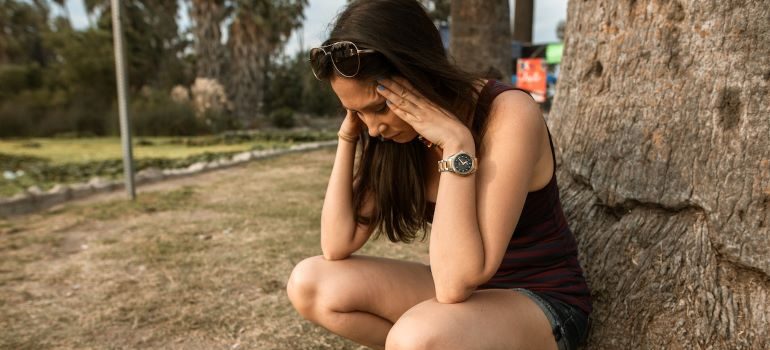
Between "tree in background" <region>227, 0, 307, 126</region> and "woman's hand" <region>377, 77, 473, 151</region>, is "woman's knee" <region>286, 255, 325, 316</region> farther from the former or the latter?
"tree in background" <region>227, 0, 307, 126</region>

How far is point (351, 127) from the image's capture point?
6.41 ft

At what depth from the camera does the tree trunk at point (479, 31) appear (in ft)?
19.7

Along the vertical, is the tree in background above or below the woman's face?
above

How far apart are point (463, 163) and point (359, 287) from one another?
0.56 m

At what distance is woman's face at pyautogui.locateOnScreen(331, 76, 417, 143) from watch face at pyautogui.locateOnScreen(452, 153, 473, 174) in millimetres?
220

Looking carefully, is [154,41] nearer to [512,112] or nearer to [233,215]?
[233,215]

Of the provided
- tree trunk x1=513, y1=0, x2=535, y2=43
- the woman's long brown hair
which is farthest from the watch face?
tree trunk x1=513, y1=0, x2=535, y2=43

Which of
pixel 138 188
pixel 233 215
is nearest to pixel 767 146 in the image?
pixel 233 215

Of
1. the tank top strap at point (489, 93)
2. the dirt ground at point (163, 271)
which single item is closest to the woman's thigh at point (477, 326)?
the tank top strap at point (489, 93)

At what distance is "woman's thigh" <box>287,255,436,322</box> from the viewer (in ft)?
6.15

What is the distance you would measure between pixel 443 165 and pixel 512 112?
0.23 metres

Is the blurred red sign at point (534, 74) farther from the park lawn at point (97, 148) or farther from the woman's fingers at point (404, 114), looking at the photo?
the woman's fingers at point (404, 114)

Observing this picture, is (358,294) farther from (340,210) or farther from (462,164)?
(462,164)

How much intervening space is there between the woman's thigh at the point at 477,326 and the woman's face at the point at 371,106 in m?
0.49
